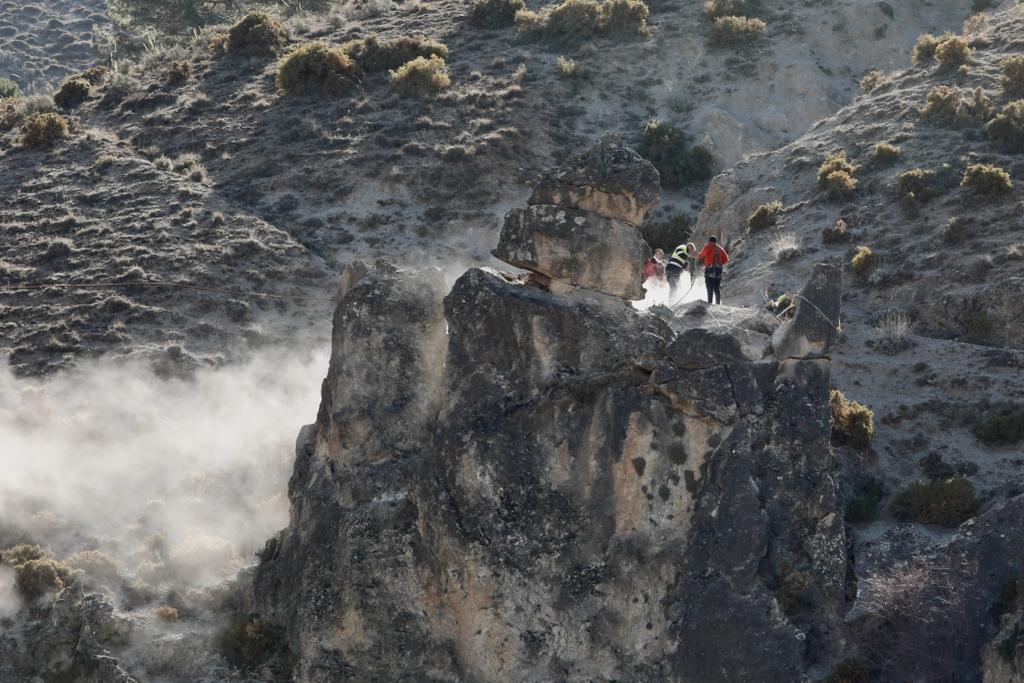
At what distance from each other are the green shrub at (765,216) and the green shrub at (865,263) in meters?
4.19

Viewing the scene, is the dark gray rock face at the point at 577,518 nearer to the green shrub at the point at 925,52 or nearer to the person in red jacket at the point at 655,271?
the person in red jacket at the point at 655,271

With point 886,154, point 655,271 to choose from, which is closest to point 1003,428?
point 655,271

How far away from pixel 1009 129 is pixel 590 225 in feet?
48.3

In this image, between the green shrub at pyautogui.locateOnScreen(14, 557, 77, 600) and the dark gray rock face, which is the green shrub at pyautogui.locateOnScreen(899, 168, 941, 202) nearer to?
the dark gray rock face

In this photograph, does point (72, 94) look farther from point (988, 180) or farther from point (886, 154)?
point (988, 180)

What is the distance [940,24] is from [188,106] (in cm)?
2636

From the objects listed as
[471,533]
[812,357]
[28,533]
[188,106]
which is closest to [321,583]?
[471,533]

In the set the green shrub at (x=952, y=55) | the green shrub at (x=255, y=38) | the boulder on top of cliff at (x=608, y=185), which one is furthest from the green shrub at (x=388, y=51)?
the boulder on top of cliff at (x=608, y=185)

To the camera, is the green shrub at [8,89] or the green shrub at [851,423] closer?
the green shrub at [851,423]

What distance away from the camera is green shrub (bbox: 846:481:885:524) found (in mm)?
26125

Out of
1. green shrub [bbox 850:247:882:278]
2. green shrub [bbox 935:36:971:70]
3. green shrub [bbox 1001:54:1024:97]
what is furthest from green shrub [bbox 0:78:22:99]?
green shrub [bbox 850:247:882:278]

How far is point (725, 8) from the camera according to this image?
2179 inches

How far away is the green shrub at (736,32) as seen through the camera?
53625 mm

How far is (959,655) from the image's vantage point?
75.1 feet
